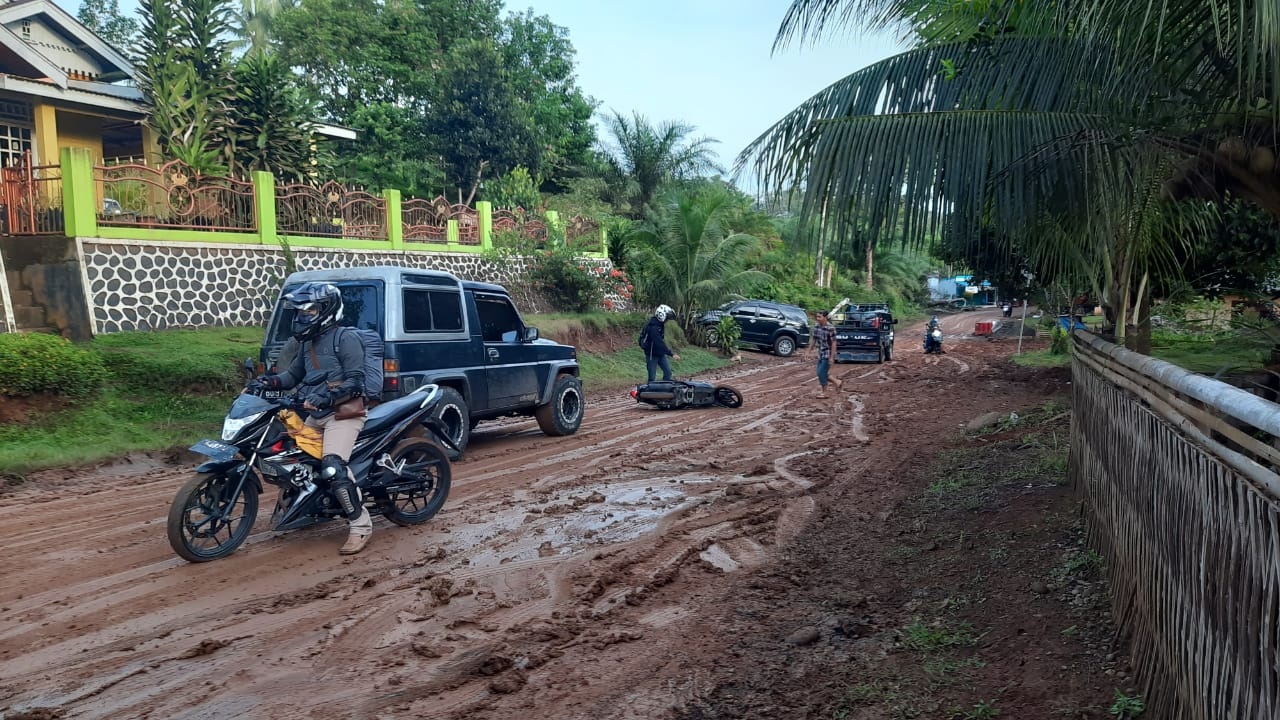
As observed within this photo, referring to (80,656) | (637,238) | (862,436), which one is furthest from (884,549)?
(637,238)

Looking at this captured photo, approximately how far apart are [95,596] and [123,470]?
4747 millimetres

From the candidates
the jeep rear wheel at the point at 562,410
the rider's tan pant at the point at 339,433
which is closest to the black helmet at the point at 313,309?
the rider's tan pant at the point at 339,433

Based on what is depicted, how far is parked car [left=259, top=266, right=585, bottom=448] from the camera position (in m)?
9.26

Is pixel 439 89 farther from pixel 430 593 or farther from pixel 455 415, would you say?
pixel 430 593

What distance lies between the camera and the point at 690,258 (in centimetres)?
2664

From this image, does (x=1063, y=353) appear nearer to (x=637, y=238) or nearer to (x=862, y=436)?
(x=637, y=238)

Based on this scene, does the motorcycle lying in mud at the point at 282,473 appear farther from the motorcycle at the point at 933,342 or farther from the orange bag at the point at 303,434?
the motorcycle at the point at 933,342

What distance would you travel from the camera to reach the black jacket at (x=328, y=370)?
Result: 6387mm

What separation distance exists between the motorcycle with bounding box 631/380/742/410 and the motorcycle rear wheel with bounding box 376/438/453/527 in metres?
7.14

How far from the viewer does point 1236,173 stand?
5.25 meters

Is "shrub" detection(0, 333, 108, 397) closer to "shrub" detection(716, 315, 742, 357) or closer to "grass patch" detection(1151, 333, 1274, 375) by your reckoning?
"grass patch" detection(1151, 333, 1274, 375)

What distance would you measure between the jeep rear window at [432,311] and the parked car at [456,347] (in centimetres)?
1

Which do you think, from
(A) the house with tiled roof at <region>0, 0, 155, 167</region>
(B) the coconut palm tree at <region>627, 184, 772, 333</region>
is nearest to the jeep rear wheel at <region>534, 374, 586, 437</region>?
(A) the house with tiled roof at <region>0, 0, 155, 167</region>

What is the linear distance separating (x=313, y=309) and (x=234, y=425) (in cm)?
96
